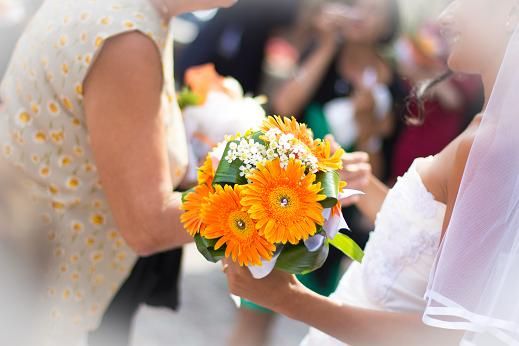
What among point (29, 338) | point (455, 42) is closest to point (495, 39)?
point (455, 42)

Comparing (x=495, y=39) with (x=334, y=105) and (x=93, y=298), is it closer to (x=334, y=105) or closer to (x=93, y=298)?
(x=93, y=298)

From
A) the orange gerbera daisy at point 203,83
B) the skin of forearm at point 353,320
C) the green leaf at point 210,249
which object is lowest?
the orange gerbera daisy at point 203,83

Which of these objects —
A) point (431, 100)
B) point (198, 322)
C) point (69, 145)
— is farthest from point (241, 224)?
point (431, 100)

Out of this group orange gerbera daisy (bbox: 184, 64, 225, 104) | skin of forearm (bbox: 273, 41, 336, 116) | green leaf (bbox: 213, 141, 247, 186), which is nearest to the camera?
green leaf (bbox: 213, 141, 247, 186)

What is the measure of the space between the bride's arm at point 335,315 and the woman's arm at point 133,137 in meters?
0.36

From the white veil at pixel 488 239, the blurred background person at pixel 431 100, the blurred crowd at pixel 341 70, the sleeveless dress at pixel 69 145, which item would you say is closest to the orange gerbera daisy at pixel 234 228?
the white veil at pixel 488 239

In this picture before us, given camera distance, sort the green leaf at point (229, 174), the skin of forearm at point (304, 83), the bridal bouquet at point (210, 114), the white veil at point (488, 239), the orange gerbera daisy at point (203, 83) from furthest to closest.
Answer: the skin of forearm at point (304, 83)
the orange gerbera daisy at point (203, 83)
the bridal bouquet at point (210, 114)
the green leaf at point (229, 174)
the white veil at point (488, 239)

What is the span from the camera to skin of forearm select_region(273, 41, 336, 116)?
3832 millimetres

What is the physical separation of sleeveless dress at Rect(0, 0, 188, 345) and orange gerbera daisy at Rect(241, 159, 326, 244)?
0.66 metres

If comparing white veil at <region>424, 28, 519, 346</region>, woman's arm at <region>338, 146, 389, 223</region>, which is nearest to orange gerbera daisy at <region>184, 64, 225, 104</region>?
woman's arm at <region>338, 146, 389, 223</region>

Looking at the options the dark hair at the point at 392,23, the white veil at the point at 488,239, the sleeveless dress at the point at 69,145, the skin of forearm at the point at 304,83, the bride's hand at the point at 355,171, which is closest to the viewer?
the white veil at the point at 488,239

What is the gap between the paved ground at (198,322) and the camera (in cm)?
388

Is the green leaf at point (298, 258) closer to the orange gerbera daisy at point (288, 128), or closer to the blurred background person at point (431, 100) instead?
the orange gerbera daisy at point (288, 128)

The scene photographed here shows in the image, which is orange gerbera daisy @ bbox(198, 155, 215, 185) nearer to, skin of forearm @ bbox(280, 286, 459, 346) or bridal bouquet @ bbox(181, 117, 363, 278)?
bridal bouquet @ bbox(181, 117, 363, 278)
